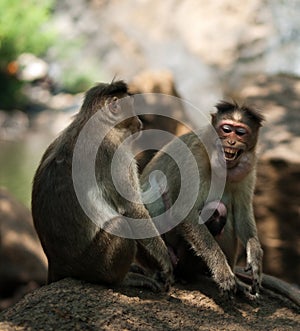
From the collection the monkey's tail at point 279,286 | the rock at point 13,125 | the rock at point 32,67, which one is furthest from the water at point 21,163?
the monkey's tail at point 279,286

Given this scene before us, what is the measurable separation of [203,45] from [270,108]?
14.9 metres

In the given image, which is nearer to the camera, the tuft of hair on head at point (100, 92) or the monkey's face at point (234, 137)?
the tuft of hair on head at point (100, 92)

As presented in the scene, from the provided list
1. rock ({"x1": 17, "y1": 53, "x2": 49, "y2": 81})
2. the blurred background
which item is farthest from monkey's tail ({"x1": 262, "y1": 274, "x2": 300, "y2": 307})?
rock ({"x1": 17, "y1": 53, "x2": 49, "y2": 81})

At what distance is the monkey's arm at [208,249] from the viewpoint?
5039 mm

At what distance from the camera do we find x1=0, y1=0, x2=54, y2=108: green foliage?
2259cm

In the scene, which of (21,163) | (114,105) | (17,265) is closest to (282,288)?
(114,105)

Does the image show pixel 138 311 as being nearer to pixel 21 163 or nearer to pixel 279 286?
pixel 279 286

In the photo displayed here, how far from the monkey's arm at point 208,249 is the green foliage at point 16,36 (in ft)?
59.8

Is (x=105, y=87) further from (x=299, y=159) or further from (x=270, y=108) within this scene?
(x=270, y=108)

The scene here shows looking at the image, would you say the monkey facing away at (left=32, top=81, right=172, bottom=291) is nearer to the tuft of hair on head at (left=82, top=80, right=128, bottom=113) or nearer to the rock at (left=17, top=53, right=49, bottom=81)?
the tuft of hair on head at (left=82, top=80, right=128, bottom=113)

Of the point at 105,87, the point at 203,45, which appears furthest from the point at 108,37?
the point at 105,87

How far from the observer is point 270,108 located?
30.7 ft

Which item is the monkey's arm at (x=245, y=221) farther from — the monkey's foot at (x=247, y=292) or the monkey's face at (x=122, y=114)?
the monkey's face at (x=122, y=114)

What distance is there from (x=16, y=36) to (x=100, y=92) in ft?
62.0
